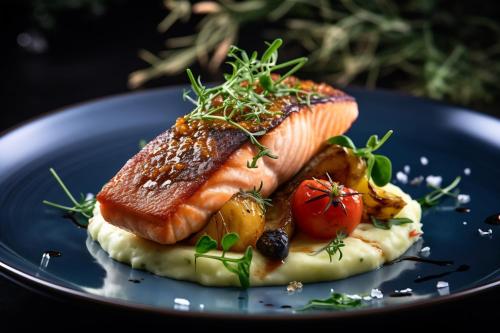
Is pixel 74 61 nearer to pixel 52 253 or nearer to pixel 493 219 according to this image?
pixel 52 253

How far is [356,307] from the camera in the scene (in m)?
3.43

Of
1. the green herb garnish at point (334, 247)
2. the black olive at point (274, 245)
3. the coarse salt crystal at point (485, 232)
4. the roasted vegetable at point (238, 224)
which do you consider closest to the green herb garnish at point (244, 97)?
the roasted vegetable at point (238, 224)

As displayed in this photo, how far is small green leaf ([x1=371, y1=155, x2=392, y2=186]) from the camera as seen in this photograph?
4328 millimetres

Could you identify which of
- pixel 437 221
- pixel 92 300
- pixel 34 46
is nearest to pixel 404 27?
pixel 437 221

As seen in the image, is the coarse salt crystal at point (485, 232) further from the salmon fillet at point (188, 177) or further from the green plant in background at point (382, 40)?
the green plant in background at point (382, 40)

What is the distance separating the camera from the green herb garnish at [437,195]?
4645 mm

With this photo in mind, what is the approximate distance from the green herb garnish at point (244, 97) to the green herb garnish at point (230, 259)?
0.46 m

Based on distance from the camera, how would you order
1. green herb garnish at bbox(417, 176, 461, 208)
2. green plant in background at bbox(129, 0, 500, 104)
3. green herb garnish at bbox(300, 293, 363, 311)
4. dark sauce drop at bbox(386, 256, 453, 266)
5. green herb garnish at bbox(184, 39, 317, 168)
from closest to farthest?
green herb garnish at bbox(300, 293, 363, 311) < dark sauce drop at bbox(386, 256, 453, 266) < green herb garnish at bbox(184, 39, 317, 168) < green herb garnish at bbox(417, 176, 461, 208) < green plant in background at bbox(129, 0, 500, 104)

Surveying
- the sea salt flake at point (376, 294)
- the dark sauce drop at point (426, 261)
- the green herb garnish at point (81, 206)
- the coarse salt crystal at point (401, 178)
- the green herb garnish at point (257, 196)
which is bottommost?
the sea salt flake at point (376, 294)

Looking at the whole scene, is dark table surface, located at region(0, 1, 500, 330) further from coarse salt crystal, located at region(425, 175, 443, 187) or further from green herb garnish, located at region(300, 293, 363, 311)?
coarse salt crystal, located at region(425, 175, 443, 187)

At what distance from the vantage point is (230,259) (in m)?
3.64

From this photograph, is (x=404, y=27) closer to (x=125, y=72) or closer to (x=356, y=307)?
(x=125, y=72)

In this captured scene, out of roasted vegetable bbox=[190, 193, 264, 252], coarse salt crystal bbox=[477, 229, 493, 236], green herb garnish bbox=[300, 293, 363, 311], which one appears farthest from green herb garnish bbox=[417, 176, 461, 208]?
green herb garnish bbox=[300, 293, 363, 311]

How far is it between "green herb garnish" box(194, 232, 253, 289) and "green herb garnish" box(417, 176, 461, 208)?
1.39m
